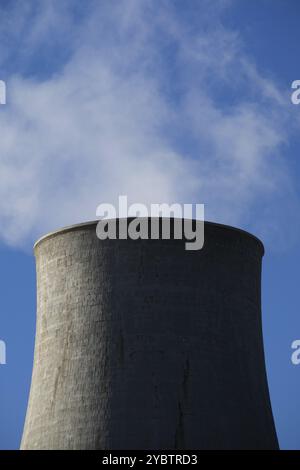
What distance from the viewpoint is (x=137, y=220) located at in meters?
25.1

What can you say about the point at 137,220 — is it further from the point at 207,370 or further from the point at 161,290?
the point at 207,370

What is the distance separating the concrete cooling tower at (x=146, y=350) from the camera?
967 inches

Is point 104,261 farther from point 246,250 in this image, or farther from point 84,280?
point 246,250

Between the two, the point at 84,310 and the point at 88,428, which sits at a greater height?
the point at 84,310

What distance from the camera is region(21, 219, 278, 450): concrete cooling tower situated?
2456 cm

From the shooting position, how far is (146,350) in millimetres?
24828

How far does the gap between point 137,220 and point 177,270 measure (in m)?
1.26

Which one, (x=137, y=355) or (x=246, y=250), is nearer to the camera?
(x=137, y=355)

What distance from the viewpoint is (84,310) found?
25.4m

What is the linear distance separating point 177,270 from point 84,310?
78.8 inches
